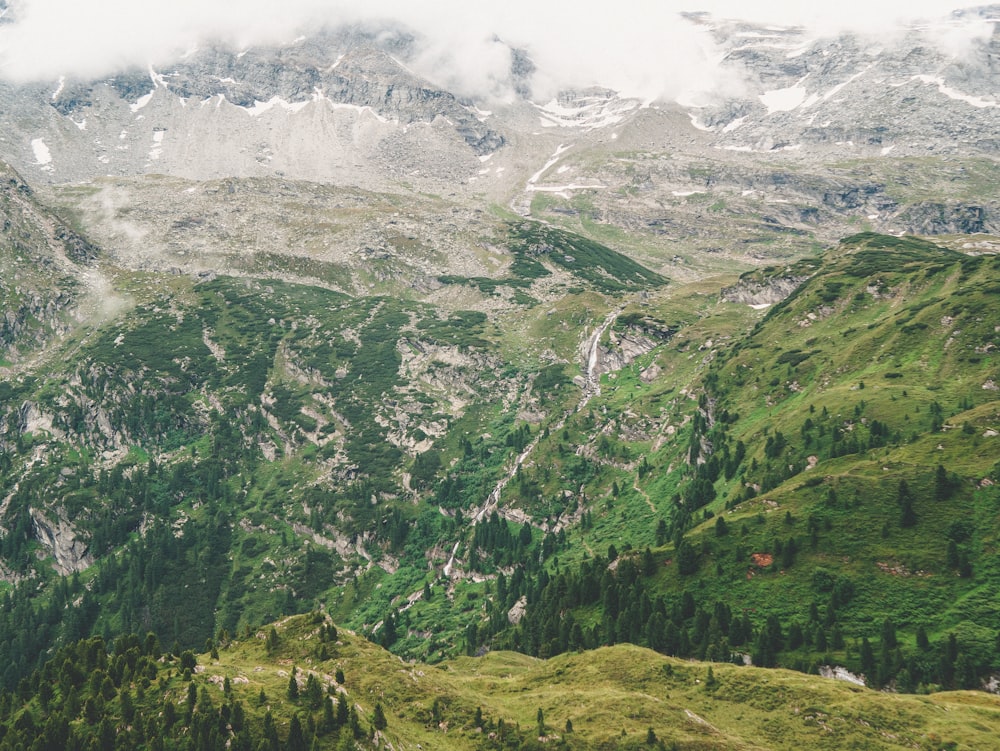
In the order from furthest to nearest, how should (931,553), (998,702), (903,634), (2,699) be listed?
1. (931,553)
2. (903,634)
3. (2,699)
4. (998,702)

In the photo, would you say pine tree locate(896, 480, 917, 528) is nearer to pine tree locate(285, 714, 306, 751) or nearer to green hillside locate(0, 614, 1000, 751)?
green hillside locate(0, 614, 1000, 751)

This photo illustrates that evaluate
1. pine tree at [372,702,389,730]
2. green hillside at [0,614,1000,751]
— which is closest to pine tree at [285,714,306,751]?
green hillside at [0,614,1000,751]

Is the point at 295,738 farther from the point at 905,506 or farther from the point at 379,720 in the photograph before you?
the point at 905,506

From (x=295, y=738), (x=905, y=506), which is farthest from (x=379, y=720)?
(x=905, y=506)

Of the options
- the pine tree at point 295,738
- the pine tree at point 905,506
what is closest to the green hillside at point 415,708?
the pine tree at point 295,738

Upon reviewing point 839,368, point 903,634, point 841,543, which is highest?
point 839,368

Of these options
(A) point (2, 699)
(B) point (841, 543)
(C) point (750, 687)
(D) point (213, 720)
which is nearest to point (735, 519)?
(B) point (841, 543)

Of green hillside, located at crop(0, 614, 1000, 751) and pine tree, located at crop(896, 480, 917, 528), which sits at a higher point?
pine tree, located at crop(896, 480, 917, 528)

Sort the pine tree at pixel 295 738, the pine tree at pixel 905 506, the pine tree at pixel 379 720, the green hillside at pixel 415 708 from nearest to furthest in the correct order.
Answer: the pine tree at pixel 295 738 < the green hillside at pixel 415 708 < the pine tree at pixel 379 720 < the pine tree at pixel 905 506

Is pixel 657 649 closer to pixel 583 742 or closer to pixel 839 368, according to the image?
pixel 583 742

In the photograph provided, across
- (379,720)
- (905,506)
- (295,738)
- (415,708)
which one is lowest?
(295,738)

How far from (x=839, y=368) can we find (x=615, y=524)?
70.4 metres

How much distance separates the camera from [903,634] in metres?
101

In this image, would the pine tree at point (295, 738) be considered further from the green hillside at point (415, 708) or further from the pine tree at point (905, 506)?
the pine tree at point (905, 506)
